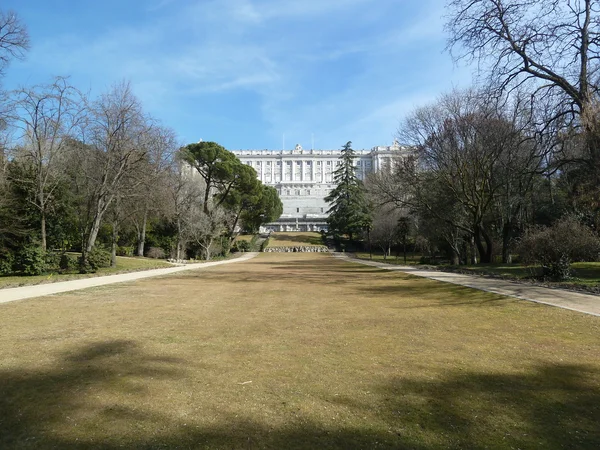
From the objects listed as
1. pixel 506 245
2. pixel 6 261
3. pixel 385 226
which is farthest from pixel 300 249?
pixel 6 261

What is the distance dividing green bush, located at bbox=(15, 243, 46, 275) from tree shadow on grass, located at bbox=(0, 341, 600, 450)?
51.3ft

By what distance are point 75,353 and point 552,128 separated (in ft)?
58.2

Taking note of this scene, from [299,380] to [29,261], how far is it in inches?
698

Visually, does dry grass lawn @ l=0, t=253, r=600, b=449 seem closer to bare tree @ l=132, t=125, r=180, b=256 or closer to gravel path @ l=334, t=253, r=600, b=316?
gravel path @ l=334, t=253, r=600, b=316

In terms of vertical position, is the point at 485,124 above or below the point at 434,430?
above

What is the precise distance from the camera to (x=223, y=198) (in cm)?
4519

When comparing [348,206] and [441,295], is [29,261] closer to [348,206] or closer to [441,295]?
[441,295]

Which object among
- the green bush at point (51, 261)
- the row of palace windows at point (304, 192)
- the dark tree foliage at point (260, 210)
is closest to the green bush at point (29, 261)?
the green bush at point (51, 261)

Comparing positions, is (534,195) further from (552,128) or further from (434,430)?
(434,430)

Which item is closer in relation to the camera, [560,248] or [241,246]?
[560,248]

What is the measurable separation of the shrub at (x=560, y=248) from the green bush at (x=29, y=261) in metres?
19.8

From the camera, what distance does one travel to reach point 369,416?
326cm

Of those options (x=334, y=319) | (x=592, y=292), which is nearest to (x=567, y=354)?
(x=334, y=319)

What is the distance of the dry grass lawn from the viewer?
9.73ft
